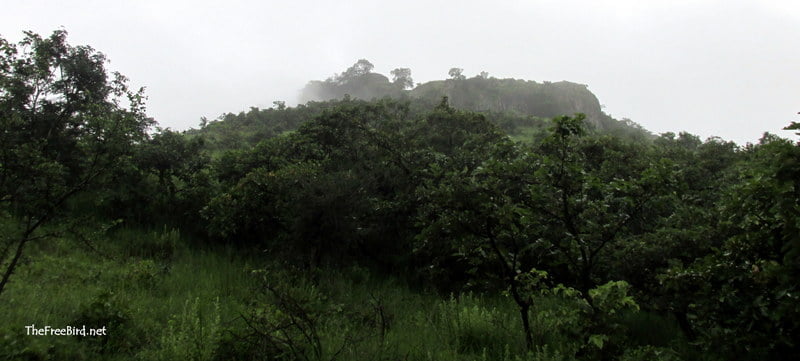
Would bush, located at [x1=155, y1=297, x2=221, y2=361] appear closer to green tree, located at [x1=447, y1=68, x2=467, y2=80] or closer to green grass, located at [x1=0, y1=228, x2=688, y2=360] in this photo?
green grass, located at [x1=0, y1=228, x2=688, y2=360]

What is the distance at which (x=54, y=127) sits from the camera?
1157 cm

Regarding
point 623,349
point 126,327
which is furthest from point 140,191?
point 623,349

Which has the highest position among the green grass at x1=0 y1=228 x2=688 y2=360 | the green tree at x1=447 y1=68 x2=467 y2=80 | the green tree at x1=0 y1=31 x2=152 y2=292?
the green tree at x1=447 y1=68 x2=467 y2=80

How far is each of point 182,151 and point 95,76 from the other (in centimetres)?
385

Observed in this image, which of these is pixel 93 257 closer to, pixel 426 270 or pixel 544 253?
pixel 426 270

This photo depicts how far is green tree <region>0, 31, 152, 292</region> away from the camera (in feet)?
13.0

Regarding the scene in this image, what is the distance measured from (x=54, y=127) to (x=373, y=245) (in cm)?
984

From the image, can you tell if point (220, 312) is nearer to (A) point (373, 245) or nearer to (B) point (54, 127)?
(A) point (373, 245)

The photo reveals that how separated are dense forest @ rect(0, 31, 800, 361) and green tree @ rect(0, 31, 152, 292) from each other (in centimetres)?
3

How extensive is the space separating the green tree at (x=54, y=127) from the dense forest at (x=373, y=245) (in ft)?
0.11

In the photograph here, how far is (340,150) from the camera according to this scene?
43.3 feet

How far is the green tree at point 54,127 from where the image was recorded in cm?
398

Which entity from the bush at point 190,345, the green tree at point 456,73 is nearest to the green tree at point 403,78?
the green tree at point 456,73

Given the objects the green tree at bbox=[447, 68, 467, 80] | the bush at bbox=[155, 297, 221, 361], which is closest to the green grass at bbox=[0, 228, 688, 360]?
the bush at bbox=[155, 297, 221, 361]
